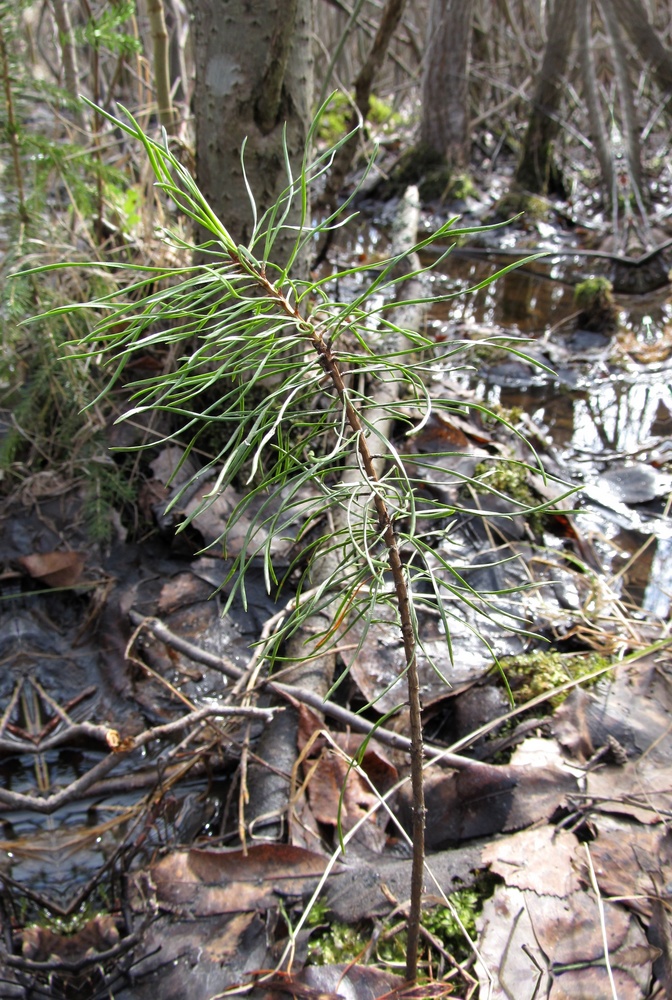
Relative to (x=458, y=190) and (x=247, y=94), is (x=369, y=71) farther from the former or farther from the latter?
(x=458, y=190)

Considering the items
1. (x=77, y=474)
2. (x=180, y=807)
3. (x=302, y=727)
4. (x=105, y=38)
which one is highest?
(x=105, y=38)

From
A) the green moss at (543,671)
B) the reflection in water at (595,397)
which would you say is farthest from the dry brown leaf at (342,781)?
the reflection in water at (595,397)

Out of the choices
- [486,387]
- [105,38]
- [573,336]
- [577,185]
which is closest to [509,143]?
[577,185]

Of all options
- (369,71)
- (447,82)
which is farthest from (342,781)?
(447,82)

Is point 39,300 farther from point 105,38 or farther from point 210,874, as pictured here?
point 210,874

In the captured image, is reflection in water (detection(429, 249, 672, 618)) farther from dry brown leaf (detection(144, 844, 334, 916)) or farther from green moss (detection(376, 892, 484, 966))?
dry brown leaf (detection(144, 844, 334, 916))

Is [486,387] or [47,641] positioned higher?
[486,387]

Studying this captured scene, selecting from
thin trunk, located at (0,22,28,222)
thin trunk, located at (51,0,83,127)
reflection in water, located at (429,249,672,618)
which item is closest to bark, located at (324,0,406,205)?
reflection in water, located at (429,249,672,618)

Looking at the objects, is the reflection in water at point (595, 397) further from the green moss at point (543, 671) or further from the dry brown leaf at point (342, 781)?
the dry brown leaf at point (342, 781)
